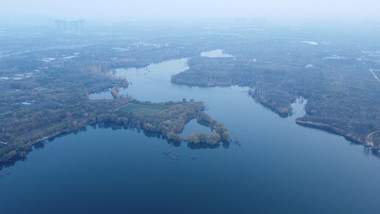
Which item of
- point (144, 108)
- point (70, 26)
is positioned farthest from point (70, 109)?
point (70, 26)

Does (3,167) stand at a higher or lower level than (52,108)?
lower

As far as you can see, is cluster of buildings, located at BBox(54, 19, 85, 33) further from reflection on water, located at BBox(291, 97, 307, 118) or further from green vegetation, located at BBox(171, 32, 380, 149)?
reflection on water, located at BBox(291, 97, 307, 118)

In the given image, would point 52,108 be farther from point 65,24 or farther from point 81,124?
point 65,24

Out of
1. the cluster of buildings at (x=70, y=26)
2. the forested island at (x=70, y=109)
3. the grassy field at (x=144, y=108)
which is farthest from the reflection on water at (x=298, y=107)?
the cluster of buildings at (x=70, y=26)

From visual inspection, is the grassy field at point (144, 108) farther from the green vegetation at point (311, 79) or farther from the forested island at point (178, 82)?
the green vegetation at point (311, 79)

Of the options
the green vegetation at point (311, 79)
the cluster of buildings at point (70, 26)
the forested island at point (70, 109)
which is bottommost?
the forested island at point (70, 109)

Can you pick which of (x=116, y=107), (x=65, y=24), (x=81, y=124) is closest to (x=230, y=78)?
(x=116, y=107)

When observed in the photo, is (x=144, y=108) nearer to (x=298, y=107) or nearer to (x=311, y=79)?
(x=298, y=107)

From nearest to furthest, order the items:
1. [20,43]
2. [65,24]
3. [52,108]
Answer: [52,108], [20,43], [65,24]
